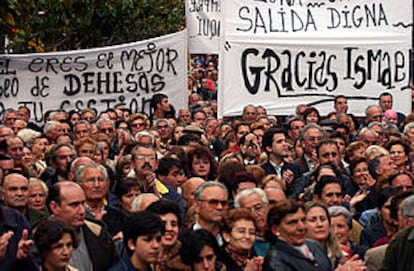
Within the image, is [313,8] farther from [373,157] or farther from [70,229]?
[70,229]

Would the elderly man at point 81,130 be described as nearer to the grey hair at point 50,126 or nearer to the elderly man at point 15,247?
the grey hair at point 50,126

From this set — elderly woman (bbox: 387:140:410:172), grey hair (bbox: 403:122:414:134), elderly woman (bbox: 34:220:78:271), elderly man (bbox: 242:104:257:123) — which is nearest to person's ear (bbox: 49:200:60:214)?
elderly woman (bbox: 34:220:78:271)

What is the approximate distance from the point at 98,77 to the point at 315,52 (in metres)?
3.18

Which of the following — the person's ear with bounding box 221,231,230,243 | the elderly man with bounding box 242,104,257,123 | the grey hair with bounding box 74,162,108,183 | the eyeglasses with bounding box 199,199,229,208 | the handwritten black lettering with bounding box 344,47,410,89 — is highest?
the handwritten black lettering with bounding box 344,47,410,89

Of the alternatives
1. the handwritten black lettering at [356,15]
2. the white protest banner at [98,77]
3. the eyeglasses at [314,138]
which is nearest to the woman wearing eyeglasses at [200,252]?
the eyeglasses at [314,138]

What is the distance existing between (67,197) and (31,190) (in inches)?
48.1

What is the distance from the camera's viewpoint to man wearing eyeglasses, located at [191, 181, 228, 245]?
1125 cm

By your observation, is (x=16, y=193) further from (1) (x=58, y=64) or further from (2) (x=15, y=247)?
(1) (x=58, y=64)

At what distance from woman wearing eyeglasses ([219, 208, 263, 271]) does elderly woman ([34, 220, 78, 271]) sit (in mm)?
1231

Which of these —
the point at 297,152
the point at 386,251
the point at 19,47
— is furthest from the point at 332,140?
the point at 19,47

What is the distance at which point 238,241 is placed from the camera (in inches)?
418

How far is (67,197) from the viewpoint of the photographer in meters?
10.8

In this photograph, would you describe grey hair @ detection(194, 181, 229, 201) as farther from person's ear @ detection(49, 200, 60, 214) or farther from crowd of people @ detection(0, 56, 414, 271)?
person's ear @ detection(49, 200, 60, 214)

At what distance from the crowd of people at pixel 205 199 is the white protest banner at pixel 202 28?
3766mm
